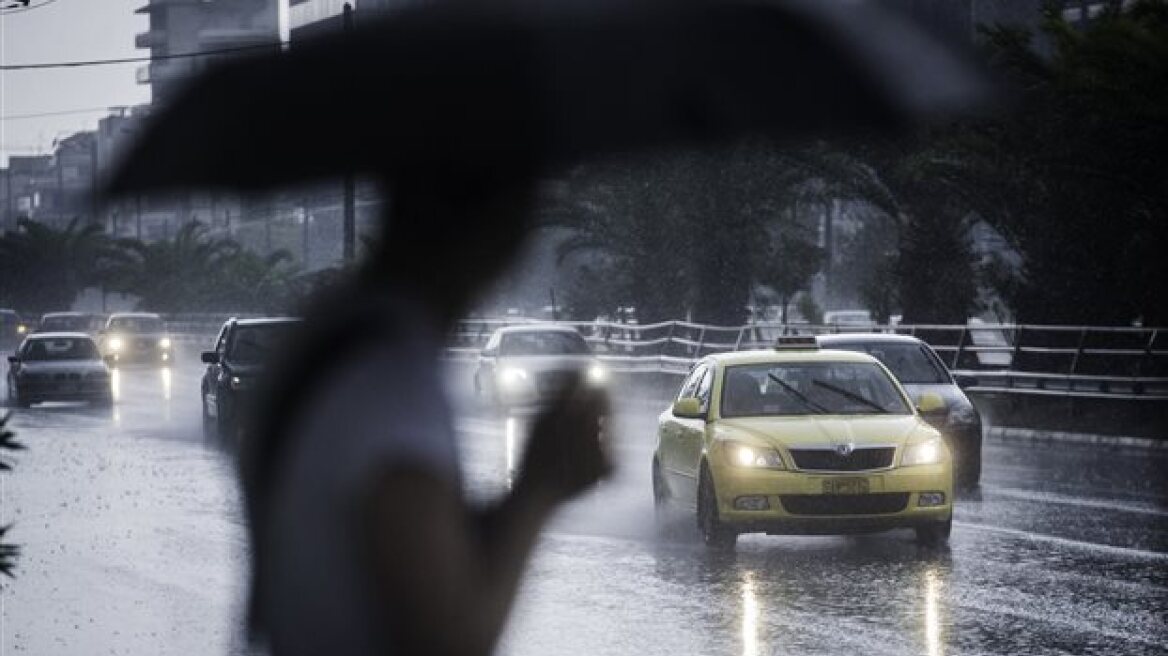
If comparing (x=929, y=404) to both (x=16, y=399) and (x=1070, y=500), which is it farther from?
(x=16, y=399)

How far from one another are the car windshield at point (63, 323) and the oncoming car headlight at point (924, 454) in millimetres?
54599

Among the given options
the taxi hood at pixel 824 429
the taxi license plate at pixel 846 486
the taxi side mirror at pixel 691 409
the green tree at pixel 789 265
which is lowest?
the taxi license plate at pixel 846 486

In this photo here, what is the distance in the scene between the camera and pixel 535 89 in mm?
41031

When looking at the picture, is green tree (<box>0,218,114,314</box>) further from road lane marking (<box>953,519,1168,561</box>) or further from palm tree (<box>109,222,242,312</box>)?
road lane marking (<box>953,519,1168,561</box>)

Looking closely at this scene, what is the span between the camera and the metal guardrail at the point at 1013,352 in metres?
30.5

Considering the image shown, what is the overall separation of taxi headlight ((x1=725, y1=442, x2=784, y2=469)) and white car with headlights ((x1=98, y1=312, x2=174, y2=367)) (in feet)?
156

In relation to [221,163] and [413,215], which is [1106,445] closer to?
[221,163]

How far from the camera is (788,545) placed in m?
16.1

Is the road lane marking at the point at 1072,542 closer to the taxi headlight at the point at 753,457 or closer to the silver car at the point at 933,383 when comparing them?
the taxi headlight at the point at 753,457

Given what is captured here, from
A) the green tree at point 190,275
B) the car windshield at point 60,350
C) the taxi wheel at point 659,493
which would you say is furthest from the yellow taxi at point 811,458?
the green tree at point 190,275

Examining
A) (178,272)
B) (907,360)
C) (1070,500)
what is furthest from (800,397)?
(178,272)

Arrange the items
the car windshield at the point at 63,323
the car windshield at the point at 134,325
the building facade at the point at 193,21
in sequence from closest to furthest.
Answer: the car windshield at the point at 134,325
the car windshield at the point at 63,323
the building facade at the point at 193,21

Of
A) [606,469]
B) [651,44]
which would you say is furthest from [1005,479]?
[651,44]

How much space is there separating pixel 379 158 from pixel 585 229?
508cm
